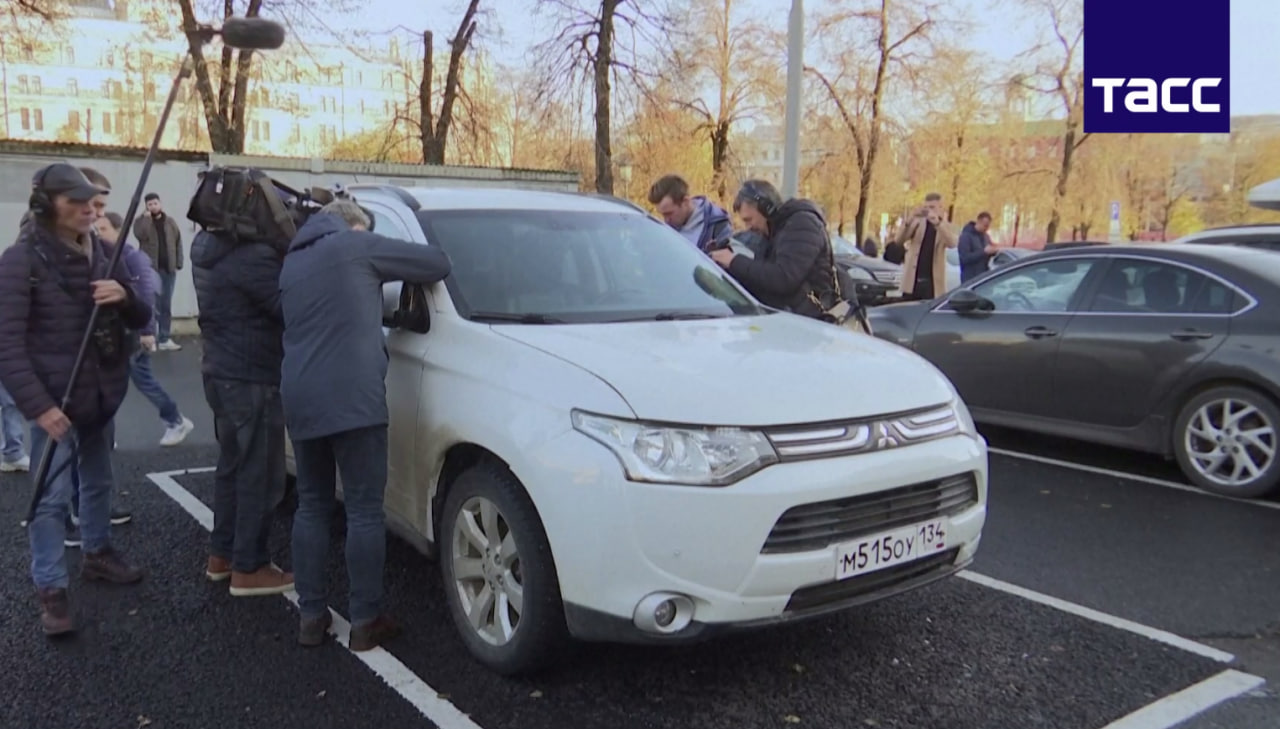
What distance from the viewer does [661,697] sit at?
3.42 m

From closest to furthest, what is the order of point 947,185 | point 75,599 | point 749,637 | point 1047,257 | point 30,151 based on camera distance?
point 749,637
point 75,599
point 1047,257
point 30,151
point 947,185

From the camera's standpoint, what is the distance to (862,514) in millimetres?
3205

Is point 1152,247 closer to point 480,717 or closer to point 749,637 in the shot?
point 749,637

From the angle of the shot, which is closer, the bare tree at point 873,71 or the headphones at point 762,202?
the headphones at point 762,202

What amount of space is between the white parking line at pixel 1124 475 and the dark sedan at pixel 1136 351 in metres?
0.06

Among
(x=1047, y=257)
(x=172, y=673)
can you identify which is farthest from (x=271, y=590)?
(x=1047, y=257)

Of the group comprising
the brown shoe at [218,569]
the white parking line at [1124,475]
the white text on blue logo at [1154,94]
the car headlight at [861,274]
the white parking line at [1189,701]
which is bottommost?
the white parking line at [1189,701]

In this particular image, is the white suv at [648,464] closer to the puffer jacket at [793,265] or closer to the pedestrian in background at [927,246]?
the puffer jacket at [793,265]

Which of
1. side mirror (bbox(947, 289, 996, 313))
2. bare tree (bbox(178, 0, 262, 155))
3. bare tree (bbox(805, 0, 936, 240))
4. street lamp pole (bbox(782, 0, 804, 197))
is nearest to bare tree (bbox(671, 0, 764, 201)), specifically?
bare tree (bbox(805, 0, 936, 240))

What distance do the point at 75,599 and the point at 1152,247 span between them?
21.8 ft

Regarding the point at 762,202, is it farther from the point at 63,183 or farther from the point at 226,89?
the point at 226,89

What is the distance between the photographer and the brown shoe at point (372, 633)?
3.77m

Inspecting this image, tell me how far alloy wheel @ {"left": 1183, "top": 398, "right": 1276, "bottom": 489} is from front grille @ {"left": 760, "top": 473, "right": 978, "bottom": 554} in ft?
10.6

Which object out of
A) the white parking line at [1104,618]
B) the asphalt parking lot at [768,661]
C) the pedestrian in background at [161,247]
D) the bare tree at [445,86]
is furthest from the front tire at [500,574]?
the bare tree at [445,86]
